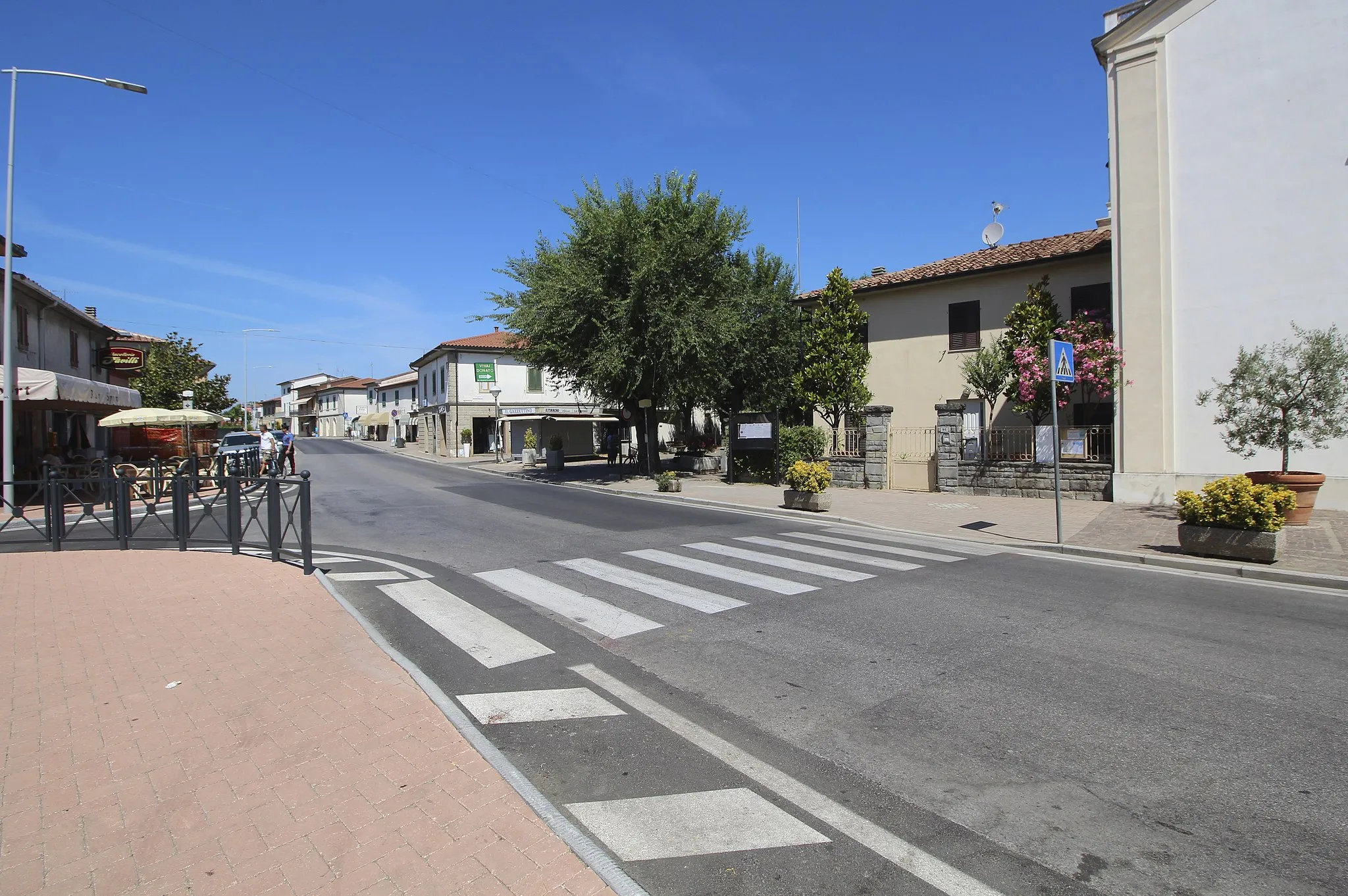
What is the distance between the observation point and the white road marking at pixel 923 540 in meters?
10.3

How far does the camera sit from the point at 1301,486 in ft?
39.0

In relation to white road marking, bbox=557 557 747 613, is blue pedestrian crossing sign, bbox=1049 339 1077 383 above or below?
above

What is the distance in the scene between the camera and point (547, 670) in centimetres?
519

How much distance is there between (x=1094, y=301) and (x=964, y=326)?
3.61m

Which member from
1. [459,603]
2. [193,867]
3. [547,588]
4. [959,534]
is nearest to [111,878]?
[193,867]

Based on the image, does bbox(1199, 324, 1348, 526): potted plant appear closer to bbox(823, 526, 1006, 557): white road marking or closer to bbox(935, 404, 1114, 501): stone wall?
bbox(935, 404, 1114, 501): stone wall

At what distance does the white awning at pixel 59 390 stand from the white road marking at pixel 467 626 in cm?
1298

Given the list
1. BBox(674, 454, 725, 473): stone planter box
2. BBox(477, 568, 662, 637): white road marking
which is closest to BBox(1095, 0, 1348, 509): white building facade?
BBox(674, 454, 725, 473): stone planter box

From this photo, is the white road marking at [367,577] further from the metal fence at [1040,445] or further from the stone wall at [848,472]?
the metal fence at [1040,445]

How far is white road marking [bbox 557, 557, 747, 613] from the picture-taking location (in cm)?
696

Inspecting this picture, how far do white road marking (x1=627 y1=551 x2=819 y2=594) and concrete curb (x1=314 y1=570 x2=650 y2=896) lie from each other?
12.5 ft

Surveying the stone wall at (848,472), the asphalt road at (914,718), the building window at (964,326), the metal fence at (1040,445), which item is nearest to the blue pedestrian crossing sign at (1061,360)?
the asphalt road at (914,718)

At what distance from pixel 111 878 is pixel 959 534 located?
1119 centimetres

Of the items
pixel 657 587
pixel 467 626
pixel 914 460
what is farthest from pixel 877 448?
pixel 467 626
